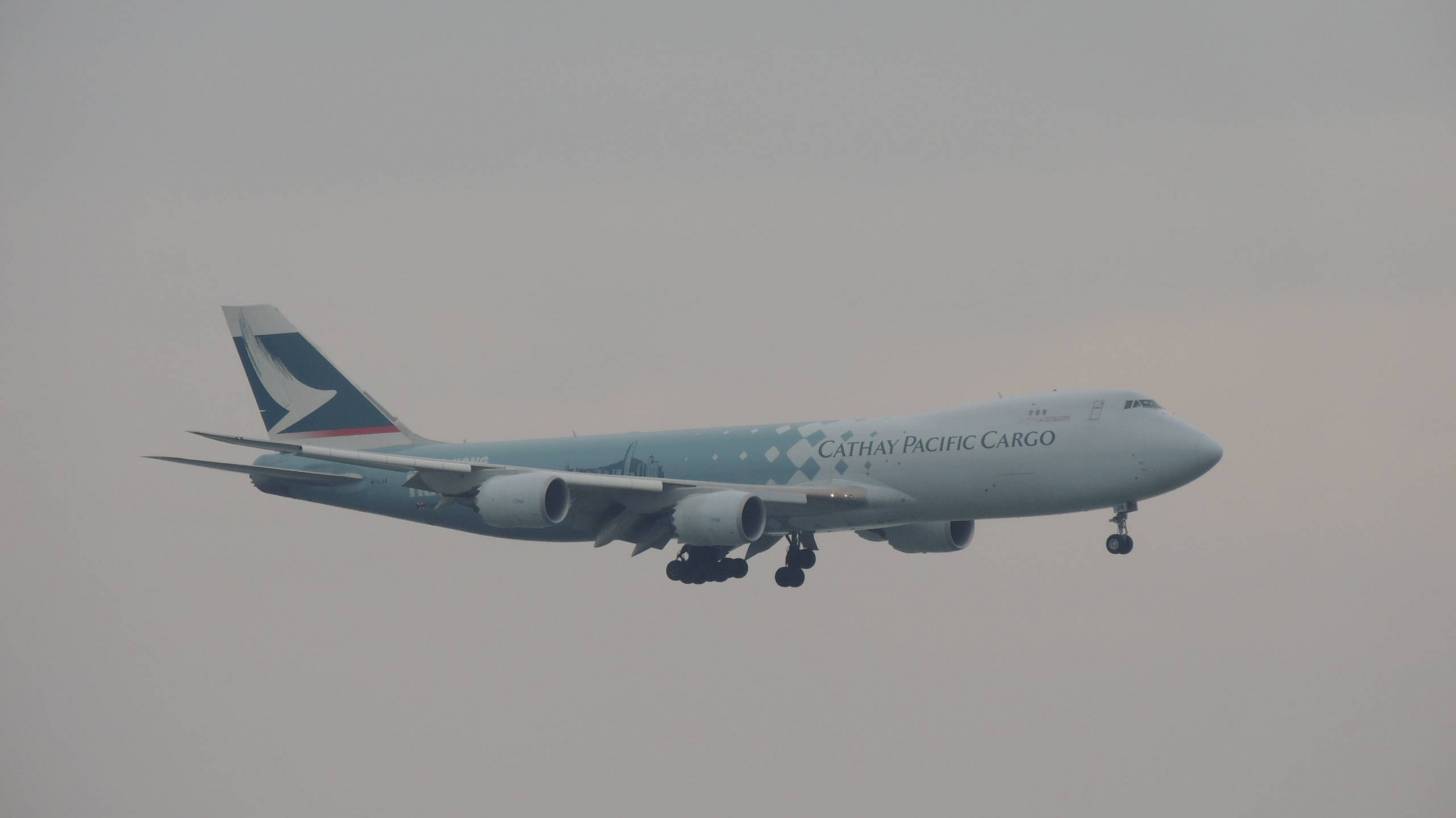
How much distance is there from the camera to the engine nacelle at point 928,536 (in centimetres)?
6925


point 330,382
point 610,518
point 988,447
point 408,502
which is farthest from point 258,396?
point 988,447

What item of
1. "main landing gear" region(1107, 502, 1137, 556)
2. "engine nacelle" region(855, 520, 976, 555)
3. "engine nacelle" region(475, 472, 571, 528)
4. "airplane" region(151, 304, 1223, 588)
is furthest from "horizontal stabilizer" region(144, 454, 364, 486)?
"main landing gear" region(1107, 502, 1137, 556)

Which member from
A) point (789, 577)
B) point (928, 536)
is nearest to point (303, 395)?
point (789, 577)

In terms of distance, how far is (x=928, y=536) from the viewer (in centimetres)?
6944

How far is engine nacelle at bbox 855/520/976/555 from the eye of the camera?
69.2m

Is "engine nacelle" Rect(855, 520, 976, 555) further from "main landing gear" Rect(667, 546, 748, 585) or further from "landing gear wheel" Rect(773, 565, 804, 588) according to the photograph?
"main landing gear" Rect(667, 546, 748, 585)

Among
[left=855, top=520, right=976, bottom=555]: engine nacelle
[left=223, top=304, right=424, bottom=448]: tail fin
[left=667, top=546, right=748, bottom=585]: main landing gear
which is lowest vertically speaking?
[left=667, top=546, right=748, bottom=585]: main landing gear

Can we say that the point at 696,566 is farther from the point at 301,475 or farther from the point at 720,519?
the point at 301,475

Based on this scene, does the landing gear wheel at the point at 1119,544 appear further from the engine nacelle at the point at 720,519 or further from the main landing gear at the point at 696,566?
the main landing gear at the point at 696,566

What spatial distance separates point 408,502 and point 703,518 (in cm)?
1312

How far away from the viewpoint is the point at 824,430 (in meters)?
65.6

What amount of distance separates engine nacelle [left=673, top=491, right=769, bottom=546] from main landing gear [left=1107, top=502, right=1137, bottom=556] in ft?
32.8

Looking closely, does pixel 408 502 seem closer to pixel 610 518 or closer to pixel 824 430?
pixel 610 518

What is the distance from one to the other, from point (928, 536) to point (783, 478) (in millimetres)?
6461
